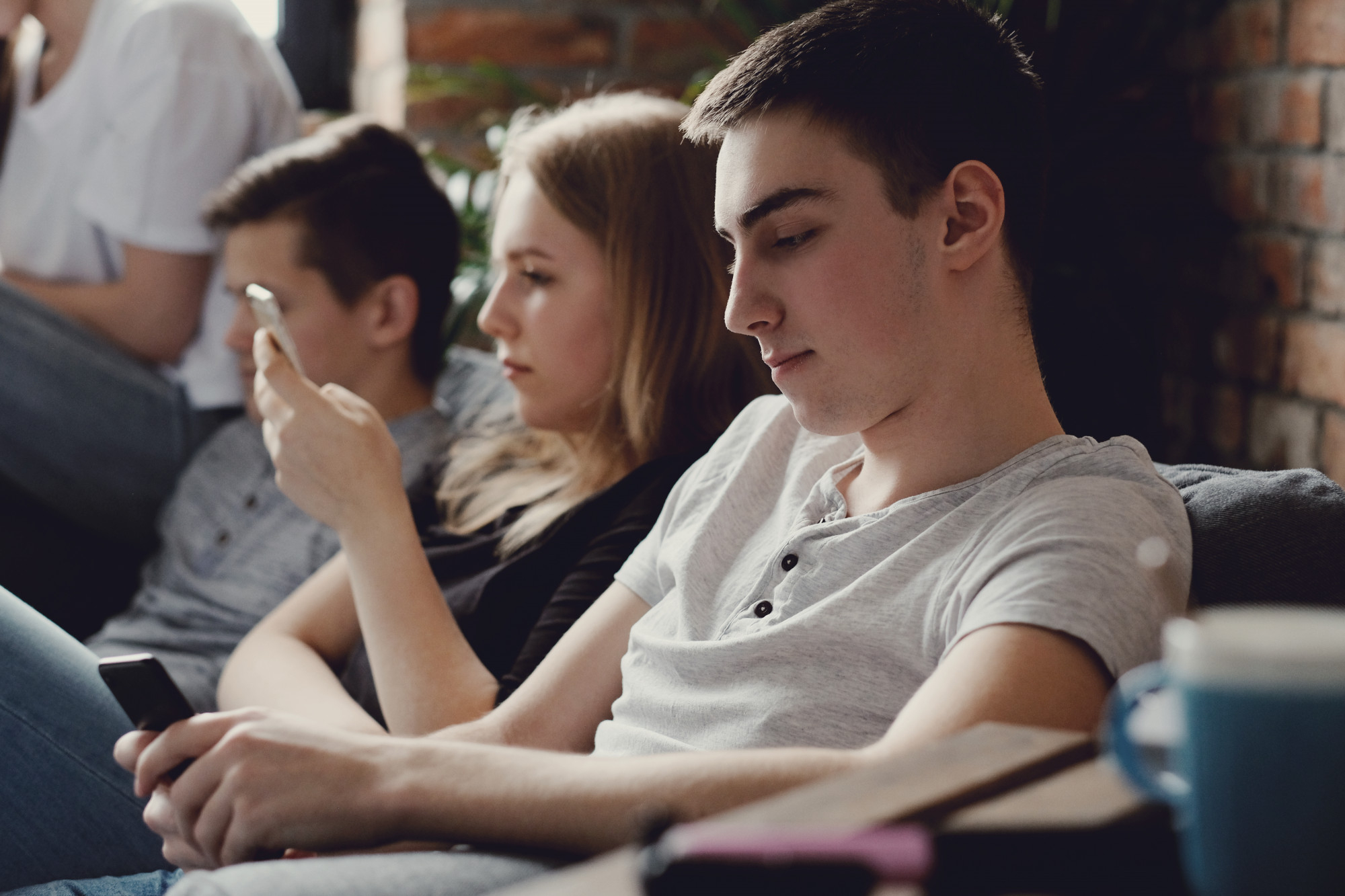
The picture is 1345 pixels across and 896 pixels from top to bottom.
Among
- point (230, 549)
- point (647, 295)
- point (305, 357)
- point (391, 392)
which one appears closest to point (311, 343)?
point (305, 357)

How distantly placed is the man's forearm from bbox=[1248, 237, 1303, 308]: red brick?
1.13m

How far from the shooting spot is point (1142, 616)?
2.37ft

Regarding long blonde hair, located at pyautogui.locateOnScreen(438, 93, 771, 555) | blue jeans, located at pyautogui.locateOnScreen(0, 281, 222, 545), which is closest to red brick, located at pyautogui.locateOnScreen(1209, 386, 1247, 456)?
long blonde hair, located at pyautogui.locateOnScreen(438, 93, 771, 555)

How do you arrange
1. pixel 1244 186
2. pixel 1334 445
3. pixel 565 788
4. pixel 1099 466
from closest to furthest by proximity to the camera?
pixel 565 788 → pixel 1099 466 → pixel 1334 445 → pixel 1244 186

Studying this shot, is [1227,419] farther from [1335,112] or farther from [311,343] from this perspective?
[311,343]

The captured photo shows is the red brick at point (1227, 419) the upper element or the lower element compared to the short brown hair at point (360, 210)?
lower

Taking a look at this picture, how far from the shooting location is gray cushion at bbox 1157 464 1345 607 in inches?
33.8

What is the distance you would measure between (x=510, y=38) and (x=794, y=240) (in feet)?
5.27

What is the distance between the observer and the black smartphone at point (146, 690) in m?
0.94

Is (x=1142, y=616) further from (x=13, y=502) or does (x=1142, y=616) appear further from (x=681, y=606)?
(x=13, y=502)

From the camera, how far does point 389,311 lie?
5.75 ft

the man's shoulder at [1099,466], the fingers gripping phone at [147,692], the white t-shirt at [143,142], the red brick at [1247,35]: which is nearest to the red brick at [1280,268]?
the red brick at [1247,35]

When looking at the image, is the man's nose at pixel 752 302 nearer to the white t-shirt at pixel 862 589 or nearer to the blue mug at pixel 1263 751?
the white t-shirt at pixel 862 589

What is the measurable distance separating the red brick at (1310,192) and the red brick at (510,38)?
1293mm
